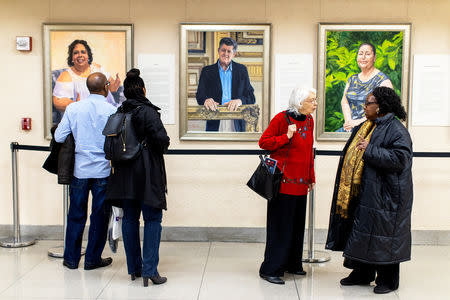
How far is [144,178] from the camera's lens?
400cm

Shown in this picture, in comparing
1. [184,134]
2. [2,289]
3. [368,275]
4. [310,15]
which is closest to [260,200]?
[184,134]

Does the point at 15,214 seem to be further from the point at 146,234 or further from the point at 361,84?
the point at 361,84

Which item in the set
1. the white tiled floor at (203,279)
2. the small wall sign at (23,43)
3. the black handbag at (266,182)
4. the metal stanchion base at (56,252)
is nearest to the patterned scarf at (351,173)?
the black handbag at (266,182)

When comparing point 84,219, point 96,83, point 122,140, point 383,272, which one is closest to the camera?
point 122,140

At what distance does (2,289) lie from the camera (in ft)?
13.5

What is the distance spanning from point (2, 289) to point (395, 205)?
10.2 ft

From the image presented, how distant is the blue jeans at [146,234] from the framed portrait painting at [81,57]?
178 cm

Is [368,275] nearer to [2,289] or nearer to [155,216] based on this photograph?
[155,216]

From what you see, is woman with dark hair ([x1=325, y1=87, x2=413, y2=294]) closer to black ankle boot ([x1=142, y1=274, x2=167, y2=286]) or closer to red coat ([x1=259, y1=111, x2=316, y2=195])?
red coat ([x1=259, y1=111, x2=316, y2=195])

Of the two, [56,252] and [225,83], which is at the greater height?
[225,83]

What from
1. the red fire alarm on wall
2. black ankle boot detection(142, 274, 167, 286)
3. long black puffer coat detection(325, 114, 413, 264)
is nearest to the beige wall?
the red fire alarm on wall

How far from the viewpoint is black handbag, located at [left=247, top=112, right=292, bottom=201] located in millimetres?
4125

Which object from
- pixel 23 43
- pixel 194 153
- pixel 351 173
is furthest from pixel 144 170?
pixel 23 43

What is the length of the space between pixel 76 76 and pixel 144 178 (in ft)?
6.85
